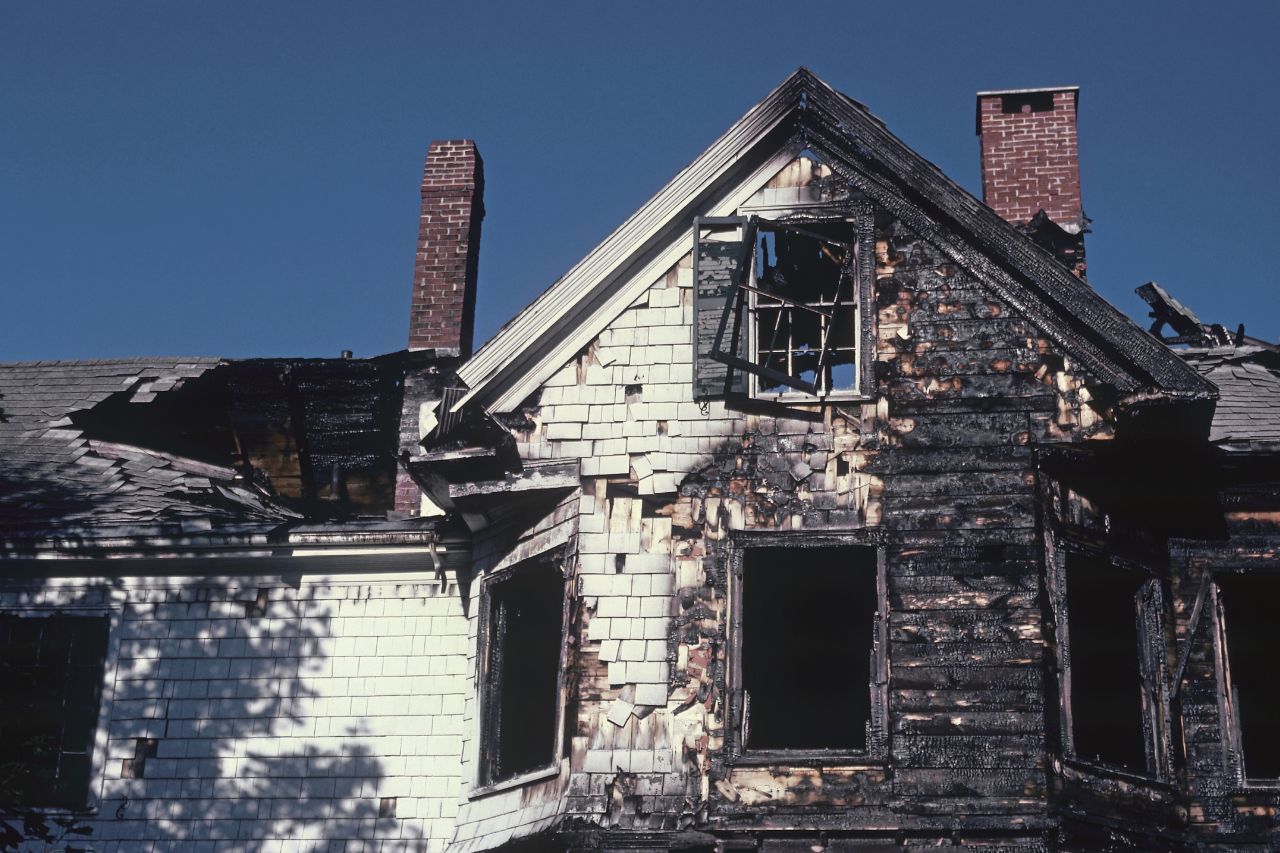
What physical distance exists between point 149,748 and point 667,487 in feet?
18.8

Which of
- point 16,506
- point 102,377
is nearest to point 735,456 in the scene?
point 16,506

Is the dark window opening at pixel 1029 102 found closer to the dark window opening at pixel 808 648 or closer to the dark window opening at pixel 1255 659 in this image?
the dark window opening at pixel 808 648

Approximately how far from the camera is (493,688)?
49.2 feet

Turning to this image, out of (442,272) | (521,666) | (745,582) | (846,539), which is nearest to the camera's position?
(846,539)

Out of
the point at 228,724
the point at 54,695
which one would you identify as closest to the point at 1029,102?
the point at 228,724

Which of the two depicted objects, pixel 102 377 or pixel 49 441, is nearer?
pixel 49 441

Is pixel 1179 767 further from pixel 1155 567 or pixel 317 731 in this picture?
pixel 317 731

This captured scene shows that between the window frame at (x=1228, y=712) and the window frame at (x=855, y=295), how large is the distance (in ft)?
12.1

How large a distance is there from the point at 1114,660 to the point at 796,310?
4.30 meters

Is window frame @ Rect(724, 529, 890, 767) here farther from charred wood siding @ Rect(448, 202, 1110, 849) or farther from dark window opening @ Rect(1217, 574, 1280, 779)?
dark window opening @ Rect(1217, 574, 1280, 779)

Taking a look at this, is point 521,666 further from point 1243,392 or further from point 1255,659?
point 1243,392

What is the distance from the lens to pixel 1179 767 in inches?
556

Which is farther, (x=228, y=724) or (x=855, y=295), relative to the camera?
(x=228, y=724)

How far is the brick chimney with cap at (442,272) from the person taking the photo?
19.2 m
